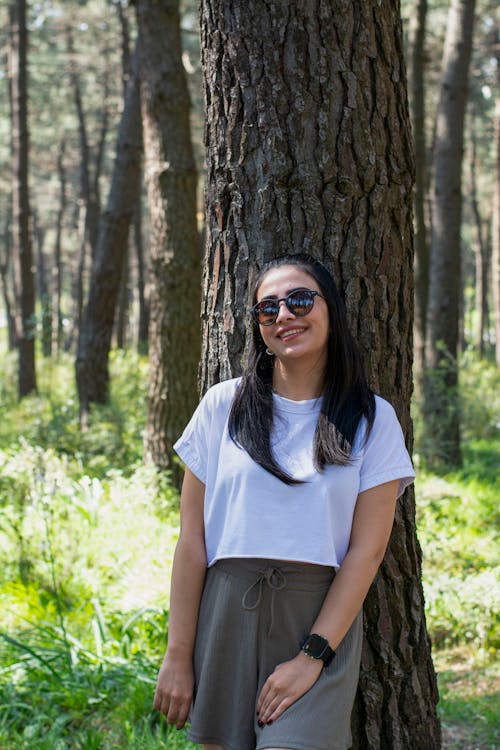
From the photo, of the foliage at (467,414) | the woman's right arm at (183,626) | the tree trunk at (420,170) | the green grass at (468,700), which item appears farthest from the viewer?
the tree trunk at (420,170)

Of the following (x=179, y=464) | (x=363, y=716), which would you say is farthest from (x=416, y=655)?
(x=179, y=464)

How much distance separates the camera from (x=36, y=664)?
4.67 meters

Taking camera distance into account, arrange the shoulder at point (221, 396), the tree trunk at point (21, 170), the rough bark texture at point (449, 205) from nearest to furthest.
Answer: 1. the shoulder at point (221, 396)
2. the rough bark texture at point (449, 205)
3. the tree trunk at point (21, 170)

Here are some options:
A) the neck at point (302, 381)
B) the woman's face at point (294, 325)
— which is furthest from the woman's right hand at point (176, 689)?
the woman's face at point (294, 325)

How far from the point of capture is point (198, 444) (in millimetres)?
2744

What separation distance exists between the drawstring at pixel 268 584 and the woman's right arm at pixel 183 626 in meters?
0.21

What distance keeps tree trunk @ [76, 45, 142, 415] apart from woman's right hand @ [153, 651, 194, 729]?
927 centimetres

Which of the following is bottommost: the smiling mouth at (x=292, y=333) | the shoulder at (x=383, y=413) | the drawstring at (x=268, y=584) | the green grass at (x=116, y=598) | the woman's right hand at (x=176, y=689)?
the green grass at (x=116, y=598)

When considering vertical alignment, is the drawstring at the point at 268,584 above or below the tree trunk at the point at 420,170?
below

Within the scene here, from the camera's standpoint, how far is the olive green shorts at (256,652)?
8.18 feet

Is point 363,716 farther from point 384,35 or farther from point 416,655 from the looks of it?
point 384,35

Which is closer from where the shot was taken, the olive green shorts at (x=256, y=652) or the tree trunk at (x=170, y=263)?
the olive green shorts at (x=256, y=652)

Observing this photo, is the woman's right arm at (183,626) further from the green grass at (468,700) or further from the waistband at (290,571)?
the green grass at (468,700)

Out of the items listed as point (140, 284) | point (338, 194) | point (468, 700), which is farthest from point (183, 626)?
point (140, 284)
